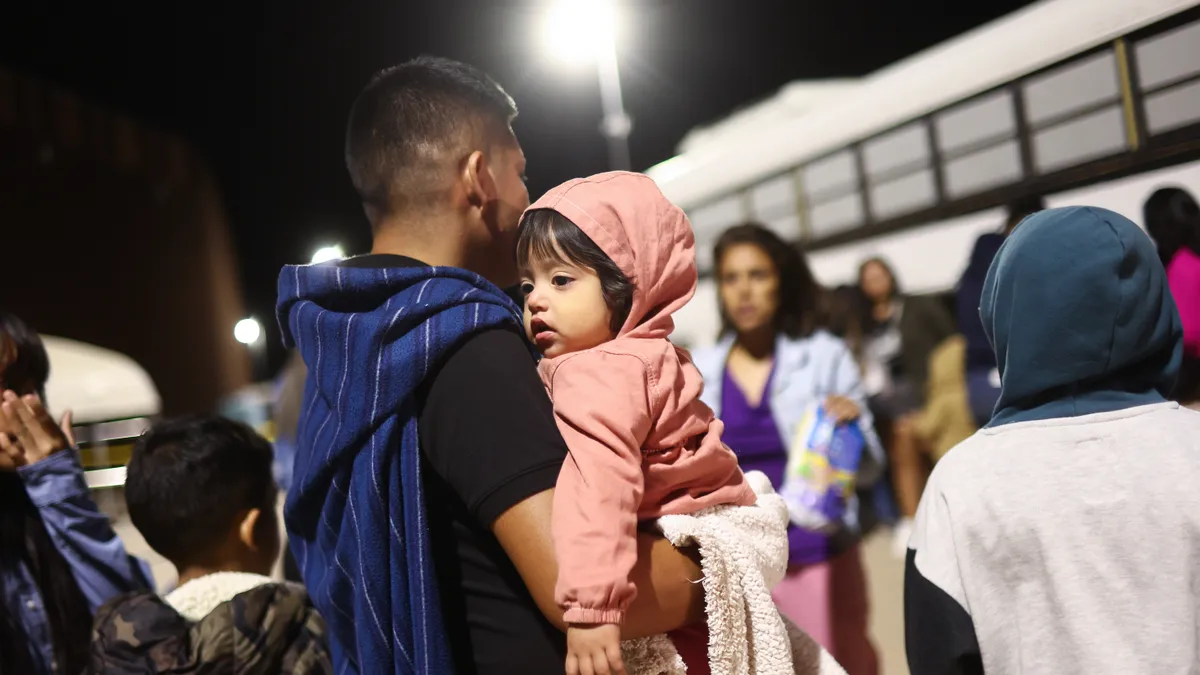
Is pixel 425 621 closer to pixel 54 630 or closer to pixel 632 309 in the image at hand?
pixel 632 309

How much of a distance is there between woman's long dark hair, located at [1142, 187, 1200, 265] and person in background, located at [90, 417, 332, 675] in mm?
1929

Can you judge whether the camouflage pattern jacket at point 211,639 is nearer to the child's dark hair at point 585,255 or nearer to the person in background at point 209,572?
the person in background at point 209,572

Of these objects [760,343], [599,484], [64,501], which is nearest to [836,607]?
[760,343]

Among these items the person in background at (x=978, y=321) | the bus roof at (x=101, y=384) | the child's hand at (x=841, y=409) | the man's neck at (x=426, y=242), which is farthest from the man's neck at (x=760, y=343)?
the bus roof at (x=101, y=384)

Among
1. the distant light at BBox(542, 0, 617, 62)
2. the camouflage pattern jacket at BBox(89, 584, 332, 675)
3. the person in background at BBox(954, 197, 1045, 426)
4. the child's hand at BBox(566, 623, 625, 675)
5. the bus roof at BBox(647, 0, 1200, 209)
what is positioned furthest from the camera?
the distant light at BBox(542, 0, 617, 62)

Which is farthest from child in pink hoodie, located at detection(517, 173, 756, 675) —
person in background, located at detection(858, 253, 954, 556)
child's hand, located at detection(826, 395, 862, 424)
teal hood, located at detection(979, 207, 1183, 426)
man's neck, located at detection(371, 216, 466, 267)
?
person in background, located at detection(858, 253, 954, 556)

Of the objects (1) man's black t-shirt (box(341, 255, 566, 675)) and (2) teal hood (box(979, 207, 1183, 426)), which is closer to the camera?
(1) man's black t-shirt (box(341, 255, 566, 675))

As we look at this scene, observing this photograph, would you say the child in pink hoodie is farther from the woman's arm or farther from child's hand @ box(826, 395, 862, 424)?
child's hand @ box(826, 395, 862, 424)

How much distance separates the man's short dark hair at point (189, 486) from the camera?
1584 mm

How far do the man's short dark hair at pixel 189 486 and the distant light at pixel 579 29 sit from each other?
57.6 inches

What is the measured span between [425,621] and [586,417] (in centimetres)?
34

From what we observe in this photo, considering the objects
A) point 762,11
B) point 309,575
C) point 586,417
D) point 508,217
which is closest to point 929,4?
point 762,11

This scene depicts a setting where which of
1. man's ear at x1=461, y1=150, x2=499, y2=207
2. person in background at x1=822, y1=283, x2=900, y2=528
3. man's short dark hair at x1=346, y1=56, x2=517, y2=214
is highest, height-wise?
man's short dark hair at x1=346, y1=56, x2=517, y2=214

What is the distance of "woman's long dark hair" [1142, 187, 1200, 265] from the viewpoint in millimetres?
1864
